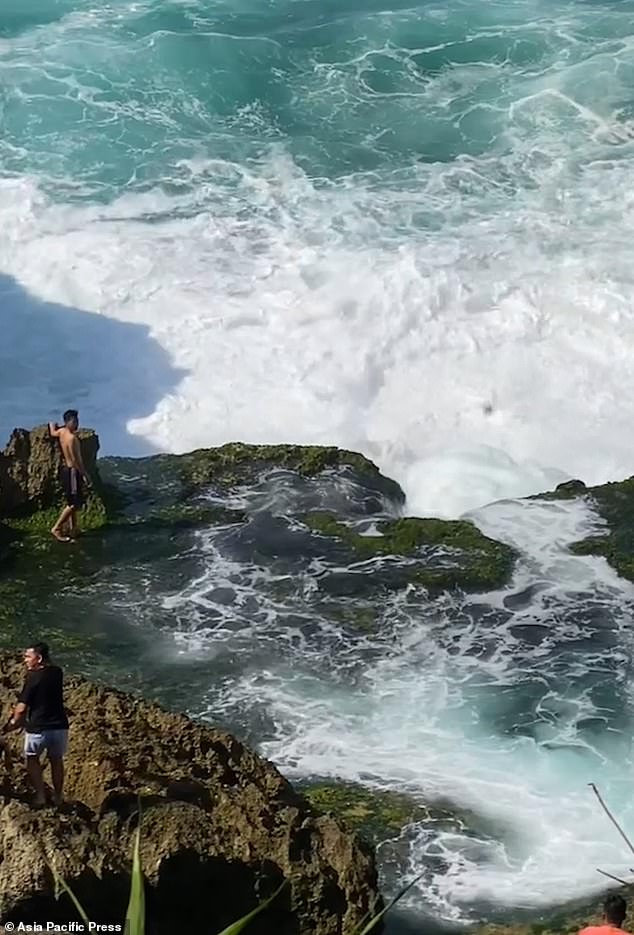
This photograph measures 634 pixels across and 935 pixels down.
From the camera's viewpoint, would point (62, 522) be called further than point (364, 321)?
No

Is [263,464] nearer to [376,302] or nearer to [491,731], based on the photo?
[491,731]

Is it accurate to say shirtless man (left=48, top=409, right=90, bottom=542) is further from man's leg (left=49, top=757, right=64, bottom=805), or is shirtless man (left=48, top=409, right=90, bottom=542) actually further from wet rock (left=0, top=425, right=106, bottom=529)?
man's leg (left=49, top=757, right=64, bottom=805)

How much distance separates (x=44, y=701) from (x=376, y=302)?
14109 millimetres

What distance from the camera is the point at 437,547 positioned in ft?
52.5

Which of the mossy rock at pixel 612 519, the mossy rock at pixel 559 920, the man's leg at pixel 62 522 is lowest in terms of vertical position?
the mossy rock at pixel 612 519

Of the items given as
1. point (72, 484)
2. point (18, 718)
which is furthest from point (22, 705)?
point (72, 484)

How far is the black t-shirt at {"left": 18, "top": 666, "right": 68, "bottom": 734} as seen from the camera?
9523 mm

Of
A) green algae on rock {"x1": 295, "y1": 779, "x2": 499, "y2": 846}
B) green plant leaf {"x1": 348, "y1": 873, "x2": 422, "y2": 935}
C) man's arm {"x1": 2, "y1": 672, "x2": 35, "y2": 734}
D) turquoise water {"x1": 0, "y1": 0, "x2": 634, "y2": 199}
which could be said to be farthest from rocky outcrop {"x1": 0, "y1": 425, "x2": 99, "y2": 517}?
turquoise water {"x1": 0, "y1": 0, "x2": 634, "y2": 199}

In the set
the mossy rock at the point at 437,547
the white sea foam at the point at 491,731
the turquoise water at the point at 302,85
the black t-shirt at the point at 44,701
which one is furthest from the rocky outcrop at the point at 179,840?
the turquoise water at the point at 302,85

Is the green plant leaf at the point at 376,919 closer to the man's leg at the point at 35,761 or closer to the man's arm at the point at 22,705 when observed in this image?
the man's leg at the point at 35,761

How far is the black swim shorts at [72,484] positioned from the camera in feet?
51.8

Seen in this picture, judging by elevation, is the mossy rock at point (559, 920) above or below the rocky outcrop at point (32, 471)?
above

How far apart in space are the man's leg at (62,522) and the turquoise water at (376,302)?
3.95 feet

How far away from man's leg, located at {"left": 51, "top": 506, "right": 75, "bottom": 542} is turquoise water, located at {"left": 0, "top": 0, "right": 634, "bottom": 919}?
1.20 m
